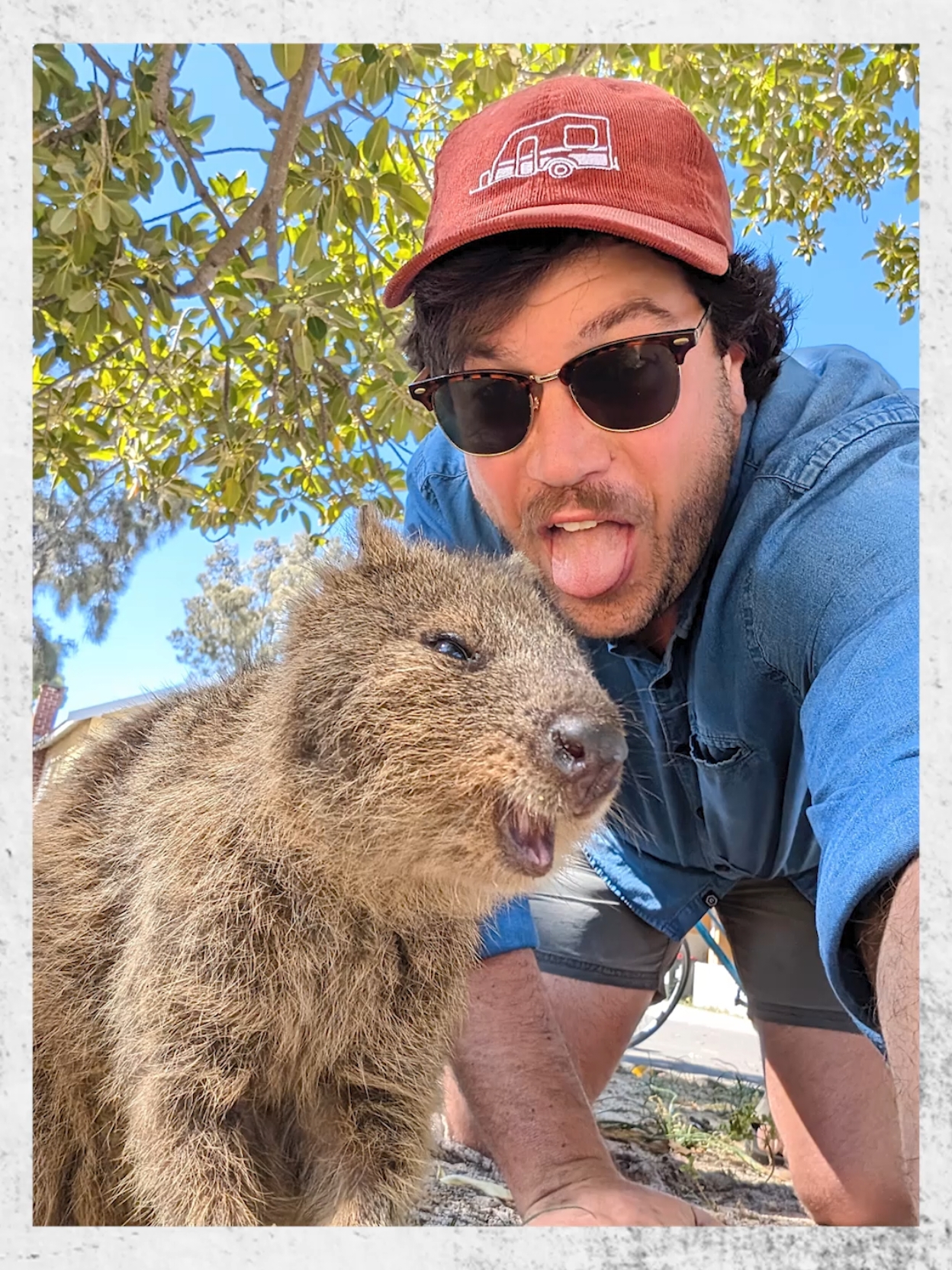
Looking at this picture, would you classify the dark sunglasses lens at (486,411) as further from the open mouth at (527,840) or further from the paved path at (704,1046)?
the paved path at (704,1046)

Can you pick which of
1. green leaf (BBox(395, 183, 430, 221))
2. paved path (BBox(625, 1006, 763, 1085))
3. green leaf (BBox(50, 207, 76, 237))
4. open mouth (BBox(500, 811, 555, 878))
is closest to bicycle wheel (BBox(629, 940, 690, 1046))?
paved path (BBox(625, 1006, 763, 1085))

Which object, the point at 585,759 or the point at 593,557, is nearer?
the point at 585,759

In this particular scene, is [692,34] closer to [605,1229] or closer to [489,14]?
[489,14]

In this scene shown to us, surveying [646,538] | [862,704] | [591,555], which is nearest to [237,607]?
[591,555]

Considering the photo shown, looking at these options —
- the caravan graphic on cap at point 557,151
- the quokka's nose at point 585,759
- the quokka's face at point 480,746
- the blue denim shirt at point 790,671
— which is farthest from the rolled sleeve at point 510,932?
the caravan graphic on cap at point 557,151

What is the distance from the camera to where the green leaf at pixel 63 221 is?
1.55 m

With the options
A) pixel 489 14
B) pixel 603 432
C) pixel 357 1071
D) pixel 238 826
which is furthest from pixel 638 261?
pixel 357 1071

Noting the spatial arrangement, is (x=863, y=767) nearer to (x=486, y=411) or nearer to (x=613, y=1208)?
(x=486, y=411)

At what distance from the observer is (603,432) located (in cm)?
166

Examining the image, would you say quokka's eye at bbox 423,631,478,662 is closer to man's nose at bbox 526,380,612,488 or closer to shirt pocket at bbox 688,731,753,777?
man's nose at bbox 526,380,612,488

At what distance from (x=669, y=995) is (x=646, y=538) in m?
1.29

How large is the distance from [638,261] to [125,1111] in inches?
63.5

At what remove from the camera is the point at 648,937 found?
252cm

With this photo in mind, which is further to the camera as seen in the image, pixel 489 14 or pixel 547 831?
pixel 489 14
